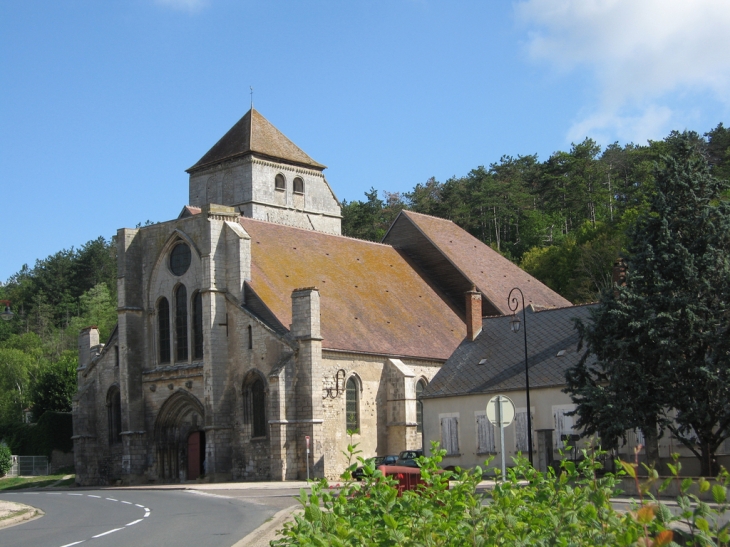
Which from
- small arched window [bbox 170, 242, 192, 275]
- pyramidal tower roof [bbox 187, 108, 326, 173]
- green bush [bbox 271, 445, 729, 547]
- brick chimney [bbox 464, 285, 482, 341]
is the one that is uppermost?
pyramidal tower roof [bbox 187, 108, 326, 173]

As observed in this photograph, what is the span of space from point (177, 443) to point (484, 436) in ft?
44.6

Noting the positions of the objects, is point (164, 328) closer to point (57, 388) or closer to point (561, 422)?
point (561, 422)

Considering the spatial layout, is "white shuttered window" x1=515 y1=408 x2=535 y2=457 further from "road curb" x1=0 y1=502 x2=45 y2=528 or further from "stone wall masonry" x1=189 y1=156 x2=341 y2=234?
"stone wall masonry" x1=189 y1=156 x2=341 y2=234

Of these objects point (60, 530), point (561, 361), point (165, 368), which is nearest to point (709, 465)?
point (561, 361)

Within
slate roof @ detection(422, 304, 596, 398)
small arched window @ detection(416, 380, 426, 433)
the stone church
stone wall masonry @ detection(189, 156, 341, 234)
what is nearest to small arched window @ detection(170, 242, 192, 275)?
the stone church

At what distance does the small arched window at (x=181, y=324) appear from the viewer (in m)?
39.4

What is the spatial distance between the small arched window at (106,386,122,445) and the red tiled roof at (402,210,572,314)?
1619 centimetres

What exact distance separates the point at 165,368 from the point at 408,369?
9511 millimetres

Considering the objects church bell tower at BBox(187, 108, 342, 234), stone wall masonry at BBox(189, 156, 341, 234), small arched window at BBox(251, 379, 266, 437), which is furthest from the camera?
church bell tower at BBox(187, 108, 342, 234)

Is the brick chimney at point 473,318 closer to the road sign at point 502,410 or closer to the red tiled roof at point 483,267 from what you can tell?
the red tiled roof at point 483,267

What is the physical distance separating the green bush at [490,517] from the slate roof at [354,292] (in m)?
28.1

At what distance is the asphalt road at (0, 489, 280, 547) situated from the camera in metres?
16.0

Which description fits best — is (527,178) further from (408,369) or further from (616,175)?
(408,369)

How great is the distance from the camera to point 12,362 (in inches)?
3248
